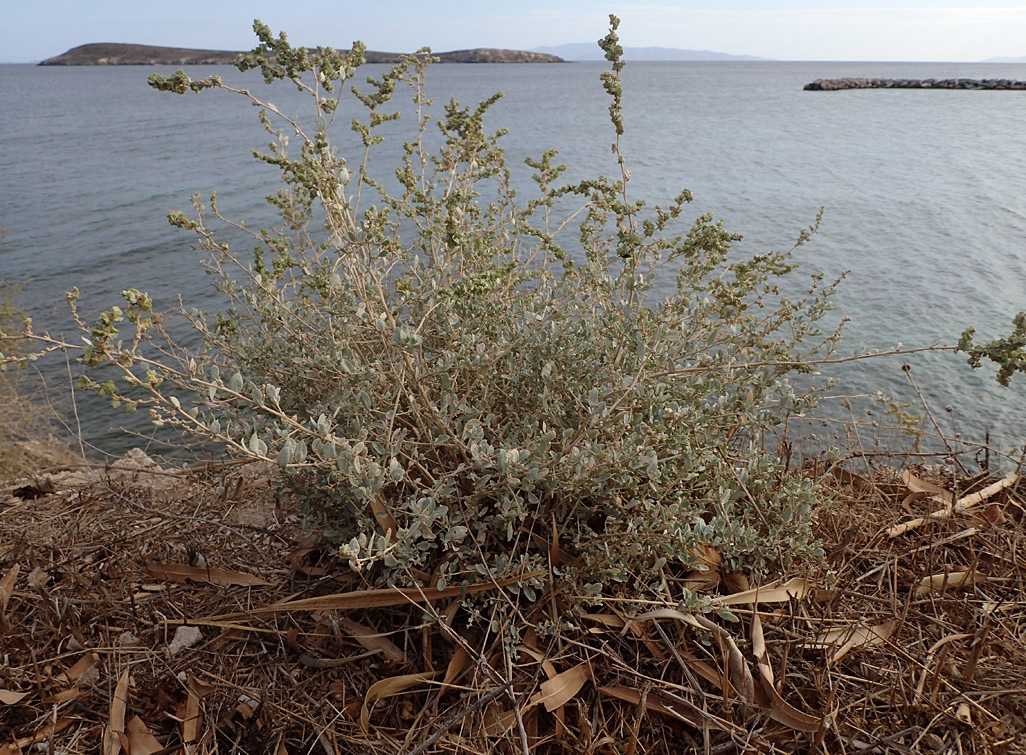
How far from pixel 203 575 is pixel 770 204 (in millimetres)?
13020

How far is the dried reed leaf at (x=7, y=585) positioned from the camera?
7.87 feet

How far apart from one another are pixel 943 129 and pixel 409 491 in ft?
106

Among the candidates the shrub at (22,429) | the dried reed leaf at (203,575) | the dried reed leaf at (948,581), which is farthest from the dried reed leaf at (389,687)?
the shrub at (22,429)

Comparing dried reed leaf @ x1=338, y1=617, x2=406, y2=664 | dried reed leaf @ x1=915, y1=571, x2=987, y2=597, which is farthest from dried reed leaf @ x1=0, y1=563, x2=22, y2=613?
dried reed leaf @ x1=915, y1=571, x2=987, y2=597

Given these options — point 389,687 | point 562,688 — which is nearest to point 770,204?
point 562,688

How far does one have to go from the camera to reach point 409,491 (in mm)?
2275

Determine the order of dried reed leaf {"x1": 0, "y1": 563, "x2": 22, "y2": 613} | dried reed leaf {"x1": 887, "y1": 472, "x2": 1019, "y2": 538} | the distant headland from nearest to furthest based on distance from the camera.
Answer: dried reed leaf {"x1": 0, "y1": 563, "x2": 22, "y2": 613} < dried reed leaf {"x1": 887, "y1": 472, "x2": 1019, "y2": 538} < the distant headland

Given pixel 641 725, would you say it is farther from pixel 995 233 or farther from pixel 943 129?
pixel 943 129

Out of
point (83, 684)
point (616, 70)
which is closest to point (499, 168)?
point (616, 70)

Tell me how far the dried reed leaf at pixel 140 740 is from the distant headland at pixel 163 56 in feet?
466

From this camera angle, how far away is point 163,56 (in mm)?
145125

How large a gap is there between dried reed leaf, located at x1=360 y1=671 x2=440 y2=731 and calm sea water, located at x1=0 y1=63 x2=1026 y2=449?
396 centimetres

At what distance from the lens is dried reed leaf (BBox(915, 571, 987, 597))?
2.41m

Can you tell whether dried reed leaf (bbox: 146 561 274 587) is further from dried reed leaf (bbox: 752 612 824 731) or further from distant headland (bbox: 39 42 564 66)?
distant headland (bbox: 39 42 564 66)
